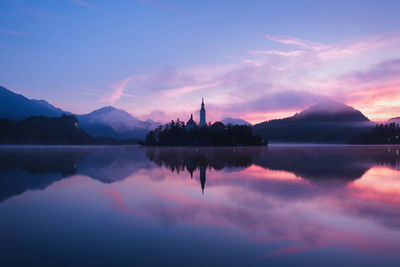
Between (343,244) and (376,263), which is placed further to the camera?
(343,244)

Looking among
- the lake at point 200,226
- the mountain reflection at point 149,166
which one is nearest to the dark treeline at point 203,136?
the mountain reflection at point 149,166

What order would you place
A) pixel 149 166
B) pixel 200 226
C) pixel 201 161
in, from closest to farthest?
pixel 200 226, pixel 149 166, pixel 201 161

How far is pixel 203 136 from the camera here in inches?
7057

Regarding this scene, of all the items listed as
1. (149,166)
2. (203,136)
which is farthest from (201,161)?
(203,136)

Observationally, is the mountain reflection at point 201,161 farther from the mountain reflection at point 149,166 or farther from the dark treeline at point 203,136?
the dark treeline at point 203,136

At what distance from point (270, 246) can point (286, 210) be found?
4682 mm

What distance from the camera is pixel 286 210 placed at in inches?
517

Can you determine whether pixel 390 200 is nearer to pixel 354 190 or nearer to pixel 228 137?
pixel 354 190

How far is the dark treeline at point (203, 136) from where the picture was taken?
175500 mm

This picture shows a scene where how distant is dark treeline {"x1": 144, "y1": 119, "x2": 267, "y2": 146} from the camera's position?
176 meters

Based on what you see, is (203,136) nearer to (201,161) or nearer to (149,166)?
(201,161)

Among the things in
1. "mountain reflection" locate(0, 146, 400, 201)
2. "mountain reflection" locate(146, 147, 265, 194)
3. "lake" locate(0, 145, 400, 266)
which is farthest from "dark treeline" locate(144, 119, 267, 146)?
"lake" locate(0, 145, 400, 266)

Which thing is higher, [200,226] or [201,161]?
[201,161]

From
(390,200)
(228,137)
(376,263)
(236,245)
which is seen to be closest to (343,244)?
(376,263)
